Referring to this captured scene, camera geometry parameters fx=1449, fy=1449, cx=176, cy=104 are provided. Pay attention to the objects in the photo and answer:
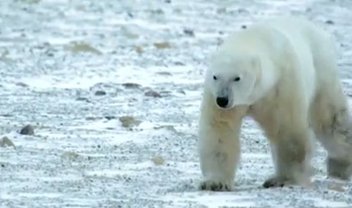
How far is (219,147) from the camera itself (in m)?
6.67

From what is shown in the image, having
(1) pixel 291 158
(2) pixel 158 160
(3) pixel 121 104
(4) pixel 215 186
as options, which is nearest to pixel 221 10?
(3) pixel 121 104

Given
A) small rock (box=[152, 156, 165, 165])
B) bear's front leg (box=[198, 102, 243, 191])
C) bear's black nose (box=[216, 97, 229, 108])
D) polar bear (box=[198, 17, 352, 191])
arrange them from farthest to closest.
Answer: small rock (box=[152, 156, 165, 165]) → bear's front leg (box=[198, 102, 243, 191]) → polar bear (box=[198, 17, 352, 191]) → bear's black nose (box=[216, 97, 229, 108])

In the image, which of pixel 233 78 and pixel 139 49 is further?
pixel 139 49

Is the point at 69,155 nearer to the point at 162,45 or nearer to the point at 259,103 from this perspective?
the point at 259,103

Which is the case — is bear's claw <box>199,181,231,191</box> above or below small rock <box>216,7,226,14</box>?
below

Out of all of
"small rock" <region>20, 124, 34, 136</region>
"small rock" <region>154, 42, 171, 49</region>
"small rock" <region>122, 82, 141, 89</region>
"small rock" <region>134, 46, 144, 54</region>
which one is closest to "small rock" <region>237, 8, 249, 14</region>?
"small rock" <region>154, 42, 171, 49</region>

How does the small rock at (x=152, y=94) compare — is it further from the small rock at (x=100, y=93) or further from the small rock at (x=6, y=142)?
the small rock at (x=6, y=142)

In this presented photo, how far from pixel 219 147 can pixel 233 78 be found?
0.42m

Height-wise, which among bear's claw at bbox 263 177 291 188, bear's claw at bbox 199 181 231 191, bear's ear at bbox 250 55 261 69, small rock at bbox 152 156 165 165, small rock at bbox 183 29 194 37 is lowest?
small rock at bbox 152 156 165 165

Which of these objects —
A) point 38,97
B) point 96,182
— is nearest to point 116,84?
point 38,97

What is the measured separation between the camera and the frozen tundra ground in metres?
6.49

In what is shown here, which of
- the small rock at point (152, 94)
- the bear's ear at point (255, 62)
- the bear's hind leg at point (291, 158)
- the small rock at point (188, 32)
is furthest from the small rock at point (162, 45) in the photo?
the bear's ear at point (255, 62)

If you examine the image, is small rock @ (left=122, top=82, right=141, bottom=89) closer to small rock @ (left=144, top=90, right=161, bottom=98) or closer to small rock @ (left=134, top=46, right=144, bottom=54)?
small rock @ (left=144, top=90, right=161, bottom=98)

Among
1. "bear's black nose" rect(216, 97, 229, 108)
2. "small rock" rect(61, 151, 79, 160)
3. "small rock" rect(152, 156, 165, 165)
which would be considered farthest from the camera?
"small rock" rect(61, 151, 79, 160)
